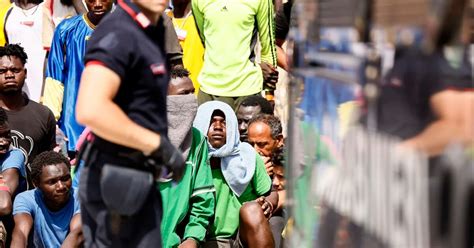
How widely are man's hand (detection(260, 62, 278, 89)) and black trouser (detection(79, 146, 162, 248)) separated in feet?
17.1

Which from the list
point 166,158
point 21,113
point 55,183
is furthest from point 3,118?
point 166,158

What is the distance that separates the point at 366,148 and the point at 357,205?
19 centimetres

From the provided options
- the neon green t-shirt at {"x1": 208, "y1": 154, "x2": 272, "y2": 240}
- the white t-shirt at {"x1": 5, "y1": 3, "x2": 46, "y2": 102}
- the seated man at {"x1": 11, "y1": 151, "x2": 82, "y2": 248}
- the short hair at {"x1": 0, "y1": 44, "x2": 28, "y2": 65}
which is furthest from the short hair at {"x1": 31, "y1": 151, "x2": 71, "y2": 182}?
the white t-shirt at {"x1": 5, "y1": 3, "x2": 46, "y2": 102}

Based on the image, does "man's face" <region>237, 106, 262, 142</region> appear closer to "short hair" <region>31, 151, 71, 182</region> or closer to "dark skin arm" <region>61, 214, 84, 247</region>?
"short hair" <region>31, 151, 71, 182</region>

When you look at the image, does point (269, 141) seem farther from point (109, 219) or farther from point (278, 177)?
point (109, 219)

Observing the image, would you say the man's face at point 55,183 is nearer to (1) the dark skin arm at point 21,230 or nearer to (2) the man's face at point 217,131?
(1) the dark skin arm at point 21,230

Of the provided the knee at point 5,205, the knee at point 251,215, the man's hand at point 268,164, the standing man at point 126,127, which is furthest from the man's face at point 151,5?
the man's hand at point 268,164

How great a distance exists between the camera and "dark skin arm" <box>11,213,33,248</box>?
7.73 metres

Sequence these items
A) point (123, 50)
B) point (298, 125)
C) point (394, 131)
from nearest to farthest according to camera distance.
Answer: point (394, 131), point (298, 125), point (123, 50)

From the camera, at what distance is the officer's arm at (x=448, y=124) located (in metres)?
2.42

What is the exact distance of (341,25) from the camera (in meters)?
3.28

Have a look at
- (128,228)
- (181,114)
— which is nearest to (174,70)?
(181,114)

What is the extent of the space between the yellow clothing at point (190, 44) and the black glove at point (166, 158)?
17.8ft

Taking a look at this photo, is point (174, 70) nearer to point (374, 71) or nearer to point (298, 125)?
point (298, 125)
